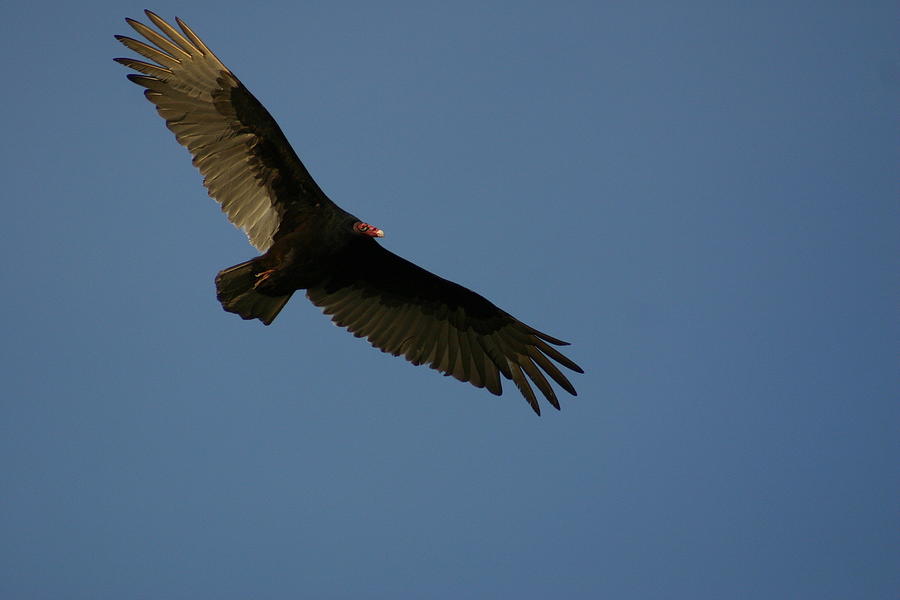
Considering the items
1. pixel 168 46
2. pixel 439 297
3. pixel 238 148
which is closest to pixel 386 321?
pixel 439 297

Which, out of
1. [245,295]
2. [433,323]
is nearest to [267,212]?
[245,295]

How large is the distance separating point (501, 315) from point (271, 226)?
212 centimetres

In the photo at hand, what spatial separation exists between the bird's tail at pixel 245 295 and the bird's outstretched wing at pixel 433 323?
74cm

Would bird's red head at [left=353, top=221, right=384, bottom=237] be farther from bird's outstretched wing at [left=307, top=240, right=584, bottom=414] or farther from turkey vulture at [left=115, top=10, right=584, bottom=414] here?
bird's outstretched wing at [left=307, top=240, right=584, bottom=414]

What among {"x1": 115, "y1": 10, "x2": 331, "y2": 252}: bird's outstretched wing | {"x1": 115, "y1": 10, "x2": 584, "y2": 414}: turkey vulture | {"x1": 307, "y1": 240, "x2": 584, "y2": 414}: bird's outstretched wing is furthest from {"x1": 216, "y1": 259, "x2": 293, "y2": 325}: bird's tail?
{"x1": 307, "y1": 240, "x2": 584, "y2": 414}: bird's outstretched wing

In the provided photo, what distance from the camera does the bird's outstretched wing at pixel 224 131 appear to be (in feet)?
30.1

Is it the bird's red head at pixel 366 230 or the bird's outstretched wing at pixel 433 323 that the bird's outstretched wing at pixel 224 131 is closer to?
the bird's red head at pixel 366 230

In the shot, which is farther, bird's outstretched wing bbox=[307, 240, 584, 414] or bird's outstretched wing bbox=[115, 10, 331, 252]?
bird's outstretched wing bbox=[307, 240, 584, 414]

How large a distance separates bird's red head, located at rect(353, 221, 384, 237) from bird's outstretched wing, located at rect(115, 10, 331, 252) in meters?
0.33

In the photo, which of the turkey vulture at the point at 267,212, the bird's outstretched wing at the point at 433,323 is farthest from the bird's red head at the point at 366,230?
the bird's outstretched wing at the point at 433,323

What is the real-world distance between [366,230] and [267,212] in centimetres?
86

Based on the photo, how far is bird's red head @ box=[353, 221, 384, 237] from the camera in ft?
30.4

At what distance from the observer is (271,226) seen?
31.1 ft

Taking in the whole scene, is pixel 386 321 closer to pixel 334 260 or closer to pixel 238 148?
pixel 334 260
